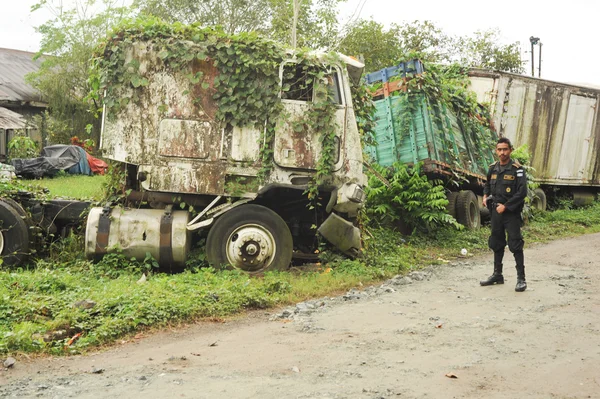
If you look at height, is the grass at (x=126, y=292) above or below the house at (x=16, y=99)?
below

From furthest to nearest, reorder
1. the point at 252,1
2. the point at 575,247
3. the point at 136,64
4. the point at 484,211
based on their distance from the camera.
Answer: the point at 252,1 < the point at 484,211 < the point at 575,247 < the point at 136,64

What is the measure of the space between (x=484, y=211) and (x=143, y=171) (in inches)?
337

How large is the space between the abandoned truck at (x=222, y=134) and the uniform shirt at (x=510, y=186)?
1681 mm

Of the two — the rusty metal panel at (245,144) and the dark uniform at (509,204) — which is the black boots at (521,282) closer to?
the dark uniform at (509,204)

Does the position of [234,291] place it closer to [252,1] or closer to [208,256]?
[208,256]

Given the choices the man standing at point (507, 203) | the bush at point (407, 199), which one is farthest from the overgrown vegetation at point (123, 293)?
the bush at point (407, 199)

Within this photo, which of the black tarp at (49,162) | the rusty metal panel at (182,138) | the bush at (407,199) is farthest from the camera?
the black tarp at (49,162)

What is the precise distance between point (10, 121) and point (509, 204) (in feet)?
71.3

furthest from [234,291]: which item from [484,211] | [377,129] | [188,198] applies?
[484,211]

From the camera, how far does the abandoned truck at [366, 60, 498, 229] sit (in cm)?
1263

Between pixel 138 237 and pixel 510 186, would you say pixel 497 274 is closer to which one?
pixel 510 186

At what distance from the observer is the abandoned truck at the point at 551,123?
53.0ft

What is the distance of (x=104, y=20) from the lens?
3019cm

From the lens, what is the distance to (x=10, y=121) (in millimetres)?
25156
